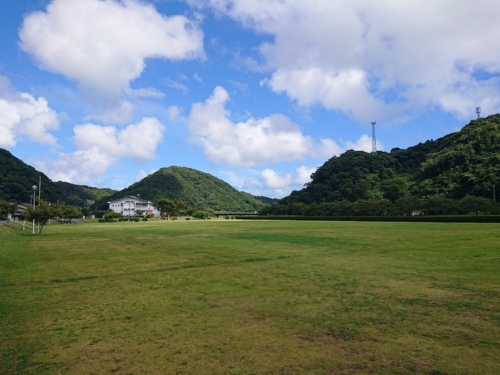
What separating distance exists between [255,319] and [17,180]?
80.0 m

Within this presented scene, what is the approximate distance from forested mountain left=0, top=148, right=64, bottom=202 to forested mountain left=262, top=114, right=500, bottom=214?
52014 mm

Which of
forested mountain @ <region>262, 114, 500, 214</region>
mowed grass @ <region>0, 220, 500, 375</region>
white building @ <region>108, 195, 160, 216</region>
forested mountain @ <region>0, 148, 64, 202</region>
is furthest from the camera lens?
white building @ <region>108, 195, 160, 216</region>

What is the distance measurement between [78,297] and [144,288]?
1352mm

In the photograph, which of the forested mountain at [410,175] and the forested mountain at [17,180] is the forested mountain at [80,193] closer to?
the forested mountain at [17,180]

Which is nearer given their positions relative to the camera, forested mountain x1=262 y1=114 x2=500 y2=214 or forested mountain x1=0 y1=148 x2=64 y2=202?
forested mountain x1=262 y1=114 x2=500 y2=214

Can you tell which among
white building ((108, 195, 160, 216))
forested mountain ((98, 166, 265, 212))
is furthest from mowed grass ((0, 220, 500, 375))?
forested mountain ((98, 166, 265, 212))

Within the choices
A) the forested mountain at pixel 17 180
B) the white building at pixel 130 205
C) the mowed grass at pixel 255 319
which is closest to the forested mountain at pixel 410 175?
the white building at pixel 130 205

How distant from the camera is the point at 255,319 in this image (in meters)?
5.53

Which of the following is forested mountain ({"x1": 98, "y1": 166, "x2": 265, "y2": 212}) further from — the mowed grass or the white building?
the mowed grass

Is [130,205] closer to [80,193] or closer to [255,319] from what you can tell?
[80,193]

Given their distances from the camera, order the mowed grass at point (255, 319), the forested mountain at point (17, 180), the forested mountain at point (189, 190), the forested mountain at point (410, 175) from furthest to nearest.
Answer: the forested mountain at point (189, 190), the forested mountain at point (17, 180), the forested mountain at point (410, 175), the mowed grass at point (255, 319)

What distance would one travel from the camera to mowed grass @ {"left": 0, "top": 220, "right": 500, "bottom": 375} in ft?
13.1

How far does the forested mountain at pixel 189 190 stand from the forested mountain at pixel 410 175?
40072 millimetres

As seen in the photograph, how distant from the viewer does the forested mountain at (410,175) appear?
61500 mm
